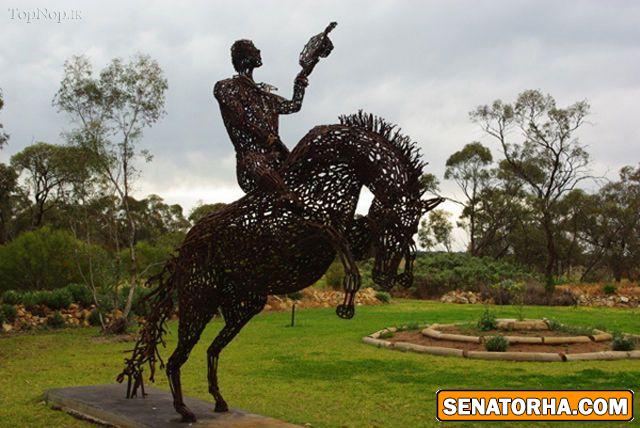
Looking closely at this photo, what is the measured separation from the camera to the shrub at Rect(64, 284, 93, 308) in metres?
18.4

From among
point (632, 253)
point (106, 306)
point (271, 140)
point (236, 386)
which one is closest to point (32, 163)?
point (106, 306)

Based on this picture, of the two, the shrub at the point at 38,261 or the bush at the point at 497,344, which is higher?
the shrub at the point at 38,261

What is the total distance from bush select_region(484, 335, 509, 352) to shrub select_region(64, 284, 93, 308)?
Result: 12057mm

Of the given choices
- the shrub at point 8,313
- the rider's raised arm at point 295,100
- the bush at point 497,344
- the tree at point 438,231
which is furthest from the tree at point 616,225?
the rider's raised arm at point 295,100

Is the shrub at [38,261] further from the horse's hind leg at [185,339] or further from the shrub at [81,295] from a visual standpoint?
the horse's hind leg at [185,339]

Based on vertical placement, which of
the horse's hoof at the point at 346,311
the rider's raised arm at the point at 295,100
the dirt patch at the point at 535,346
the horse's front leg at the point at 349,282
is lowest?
the dirt patch at the point at 535,346

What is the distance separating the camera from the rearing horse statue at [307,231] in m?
4.55

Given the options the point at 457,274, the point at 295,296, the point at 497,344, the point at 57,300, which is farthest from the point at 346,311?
the point at 457,274

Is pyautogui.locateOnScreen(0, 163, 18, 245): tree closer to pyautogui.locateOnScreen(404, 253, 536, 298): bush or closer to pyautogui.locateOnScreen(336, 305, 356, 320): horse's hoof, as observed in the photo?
pyautogui.locateOnScreen(404, 253, 536, 298): bush

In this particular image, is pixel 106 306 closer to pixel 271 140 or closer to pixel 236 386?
pixel 236 386

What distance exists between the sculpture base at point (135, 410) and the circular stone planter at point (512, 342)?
5.94 meters

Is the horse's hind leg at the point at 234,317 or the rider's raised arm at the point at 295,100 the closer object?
the horse's hind leg at the point at 234,317

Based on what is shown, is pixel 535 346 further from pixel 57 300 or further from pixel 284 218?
pixel 57 300

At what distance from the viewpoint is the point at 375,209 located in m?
4.55
